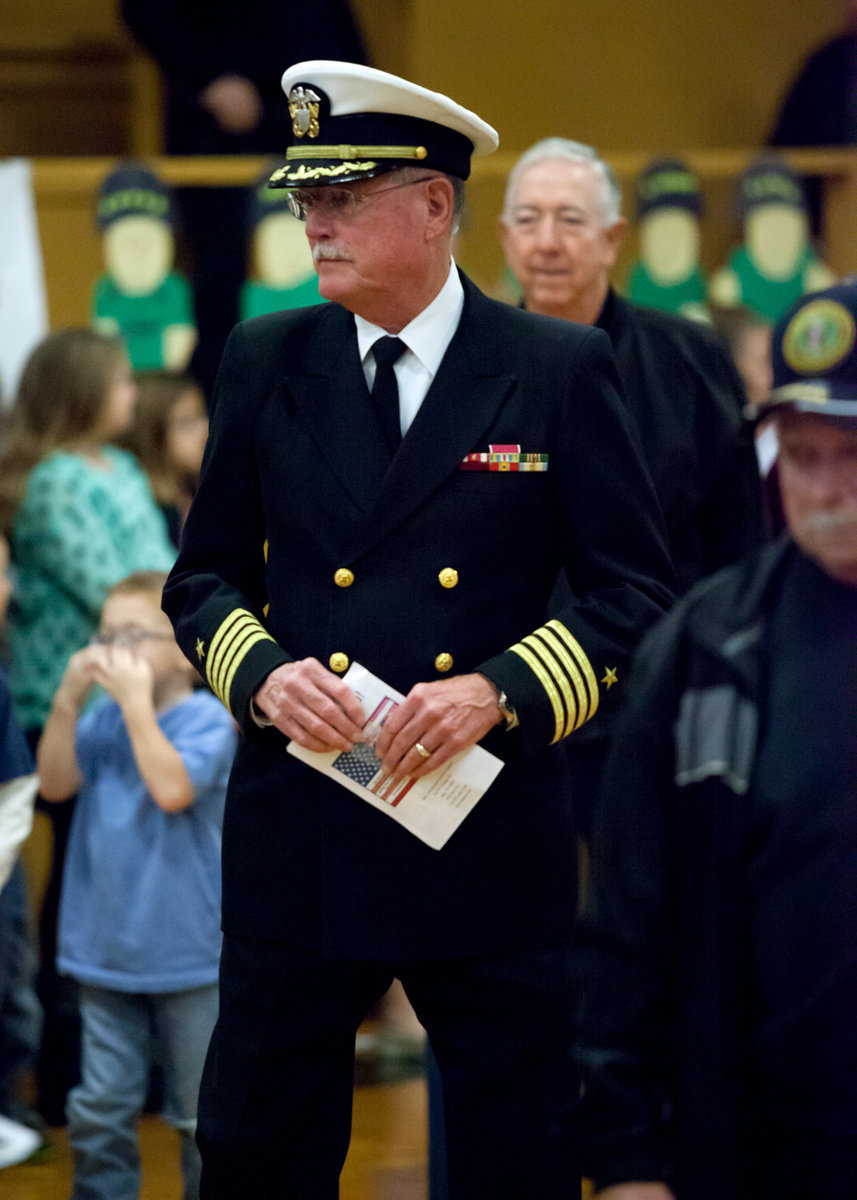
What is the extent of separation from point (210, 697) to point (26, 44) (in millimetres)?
4731

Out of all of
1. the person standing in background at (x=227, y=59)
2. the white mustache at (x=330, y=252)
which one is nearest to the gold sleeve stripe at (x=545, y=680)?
the white mustache at (x=330, y=252)

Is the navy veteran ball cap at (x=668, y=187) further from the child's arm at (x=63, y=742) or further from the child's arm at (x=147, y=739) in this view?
the child's arm at (x=147, y=739)

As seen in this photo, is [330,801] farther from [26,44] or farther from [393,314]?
[26,44]

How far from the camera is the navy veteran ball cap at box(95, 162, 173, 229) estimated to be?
17.9 ft

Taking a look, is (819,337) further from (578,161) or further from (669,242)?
(669,242)

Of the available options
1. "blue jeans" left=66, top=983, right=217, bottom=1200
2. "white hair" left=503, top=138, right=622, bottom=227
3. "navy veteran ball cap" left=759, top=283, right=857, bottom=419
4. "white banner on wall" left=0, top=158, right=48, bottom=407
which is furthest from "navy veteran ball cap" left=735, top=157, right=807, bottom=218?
"navy veteran ball cap" left=759, top=283, right=857, bottom=419

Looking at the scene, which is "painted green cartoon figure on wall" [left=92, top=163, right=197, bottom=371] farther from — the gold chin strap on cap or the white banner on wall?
the gold chin strap on cap

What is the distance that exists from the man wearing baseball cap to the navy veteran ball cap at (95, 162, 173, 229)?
13.3 feet

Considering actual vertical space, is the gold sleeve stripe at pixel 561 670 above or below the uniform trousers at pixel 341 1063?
above

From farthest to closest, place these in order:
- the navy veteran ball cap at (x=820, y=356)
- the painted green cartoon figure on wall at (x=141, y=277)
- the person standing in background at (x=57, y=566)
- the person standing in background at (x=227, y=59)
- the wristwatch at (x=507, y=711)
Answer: the person standing in background at (x=227, y=59) → the painted green cartoon figure on wall at (x=141, y=277) → the person standing in background at (x=57, y=566) → the wristwatch at (x=507, y=711) → the navy veteran ball cap at (x=820, y=356)

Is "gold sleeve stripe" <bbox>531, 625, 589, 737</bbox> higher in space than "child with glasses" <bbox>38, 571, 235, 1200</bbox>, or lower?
higher

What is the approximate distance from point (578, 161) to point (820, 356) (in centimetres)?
172

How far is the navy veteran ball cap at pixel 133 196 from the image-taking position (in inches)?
214

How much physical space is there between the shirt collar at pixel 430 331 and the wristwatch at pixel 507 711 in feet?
1.31
